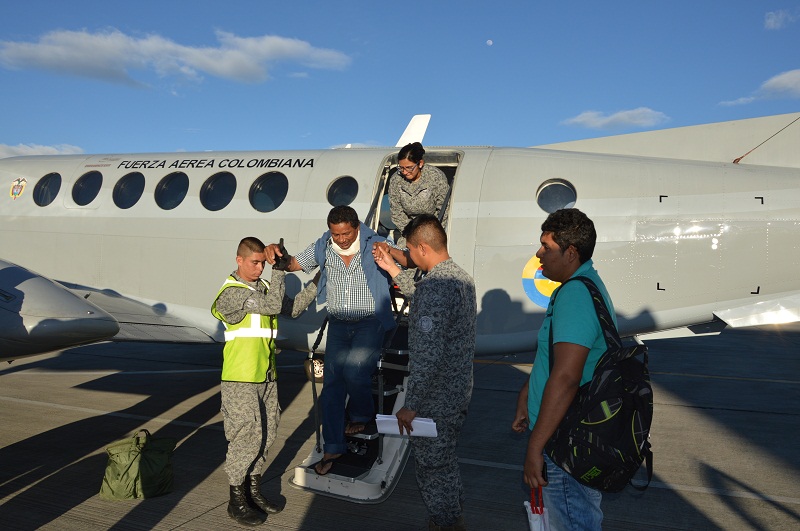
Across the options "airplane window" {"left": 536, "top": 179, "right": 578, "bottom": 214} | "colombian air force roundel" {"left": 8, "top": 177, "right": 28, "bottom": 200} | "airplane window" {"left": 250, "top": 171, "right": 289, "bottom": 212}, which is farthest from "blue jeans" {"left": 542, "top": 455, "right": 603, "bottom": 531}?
"colombian air force roundel" {"left": 8, "top": 177, "right": 28, "bottom": 200}

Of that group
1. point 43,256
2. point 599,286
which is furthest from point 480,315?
point 43,256

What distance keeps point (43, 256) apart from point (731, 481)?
10045mm

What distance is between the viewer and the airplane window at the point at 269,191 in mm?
8844

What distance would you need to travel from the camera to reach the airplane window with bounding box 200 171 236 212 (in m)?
9.12

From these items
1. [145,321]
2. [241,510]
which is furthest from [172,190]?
[241,510]

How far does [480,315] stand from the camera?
305 inches

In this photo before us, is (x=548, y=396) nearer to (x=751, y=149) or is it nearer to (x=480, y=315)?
(x=480, y=315)

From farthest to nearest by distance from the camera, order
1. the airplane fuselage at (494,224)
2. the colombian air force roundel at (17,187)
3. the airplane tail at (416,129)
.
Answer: the airplane tail at (416,129) < the colombian air force roundel at (17,187) < the airplane fuselage at (494,224)

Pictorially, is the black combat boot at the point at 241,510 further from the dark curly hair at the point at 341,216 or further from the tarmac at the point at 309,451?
the dark curly hair at the point at 341,216

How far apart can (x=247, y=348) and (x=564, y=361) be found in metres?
3.12

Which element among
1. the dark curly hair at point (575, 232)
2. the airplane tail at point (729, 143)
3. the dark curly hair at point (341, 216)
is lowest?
the dark curly hair at point (575, 232)

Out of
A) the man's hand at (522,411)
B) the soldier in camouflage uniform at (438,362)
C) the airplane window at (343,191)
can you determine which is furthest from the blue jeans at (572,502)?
the airplane window at (343,191)

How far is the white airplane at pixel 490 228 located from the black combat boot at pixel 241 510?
228 centimetres

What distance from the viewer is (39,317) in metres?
5.89
